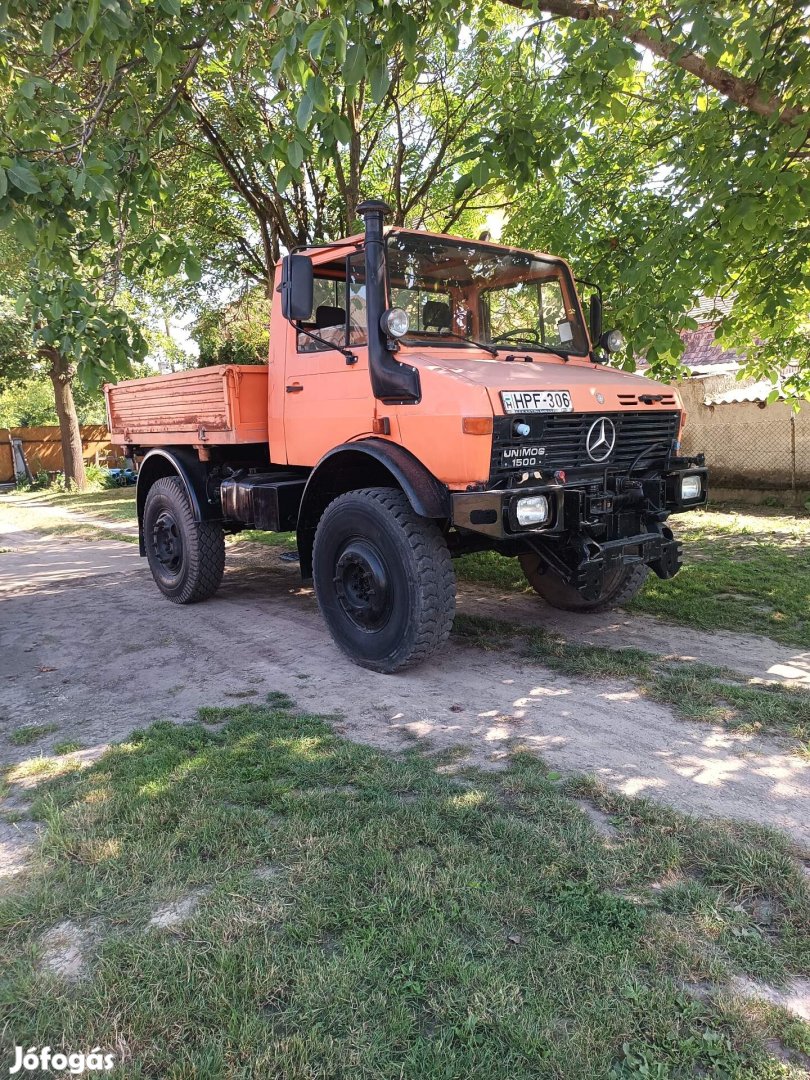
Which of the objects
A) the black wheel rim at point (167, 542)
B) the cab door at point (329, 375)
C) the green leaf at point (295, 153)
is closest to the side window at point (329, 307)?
the cab door at point (329, 375)

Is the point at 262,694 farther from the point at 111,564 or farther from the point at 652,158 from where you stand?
the point at 652,158

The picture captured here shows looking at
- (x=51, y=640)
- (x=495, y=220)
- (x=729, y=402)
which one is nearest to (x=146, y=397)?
(x=51, y=640)

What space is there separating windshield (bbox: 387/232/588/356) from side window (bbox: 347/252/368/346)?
0.20 metres

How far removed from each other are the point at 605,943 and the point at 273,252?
11.3 m

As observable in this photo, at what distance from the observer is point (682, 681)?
14.9ft

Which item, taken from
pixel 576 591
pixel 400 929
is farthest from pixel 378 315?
pixel 400 929

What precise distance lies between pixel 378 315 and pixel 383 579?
166cm

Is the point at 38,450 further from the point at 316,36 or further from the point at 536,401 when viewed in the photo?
the point at 316,36

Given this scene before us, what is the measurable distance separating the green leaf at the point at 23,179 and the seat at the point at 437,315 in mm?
2389

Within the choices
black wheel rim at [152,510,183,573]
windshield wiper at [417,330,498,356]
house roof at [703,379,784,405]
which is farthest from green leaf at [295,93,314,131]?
house roof at [703,379,784,405]

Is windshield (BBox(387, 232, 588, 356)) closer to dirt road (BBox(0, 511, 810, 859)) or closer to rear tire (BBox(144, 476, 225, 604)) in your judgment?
dirt road (BBox(0, 511, 810, 859))

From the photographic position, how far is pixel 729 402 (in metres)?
13.2

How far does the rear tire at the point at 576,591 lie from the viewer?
6.01 meters

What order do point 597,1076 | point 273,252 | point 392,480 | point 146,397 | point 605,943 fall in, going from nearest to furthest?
point 597,1076 < point 605,943 < point 392,480 < point 146,397 < point 273,252
